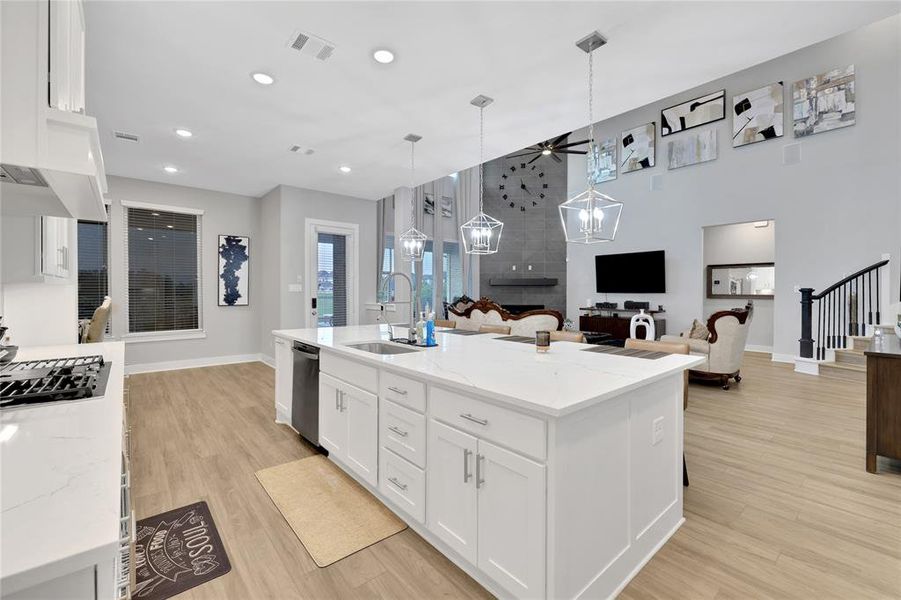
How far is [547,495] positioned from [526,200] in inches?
417

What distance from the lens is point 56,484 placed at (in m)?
0.74

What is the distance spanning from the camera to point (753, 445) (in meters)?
3.06

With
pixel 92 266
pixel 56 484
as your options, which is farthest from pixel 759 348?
pixel 92 266

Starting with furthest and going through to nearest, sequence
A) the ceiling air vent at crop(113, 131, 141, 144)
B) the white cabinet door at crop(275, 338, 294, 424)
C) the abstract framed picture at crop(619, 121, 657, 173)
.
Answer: the abstract framed picture at crop(619, 121, 657, 173) → the ceiling air vent at crop(113, 131, 141, 144) → the white cabinet door at crop(275, 338, 294, 424)

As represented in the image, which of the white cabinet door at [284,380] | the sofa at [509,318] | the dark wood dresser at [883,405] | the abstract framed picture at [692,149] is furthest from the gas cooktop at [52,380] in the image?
the abstract framed picture at [692,149]

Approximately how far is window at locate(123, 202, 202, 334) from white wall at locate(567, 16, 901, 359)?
7.94m

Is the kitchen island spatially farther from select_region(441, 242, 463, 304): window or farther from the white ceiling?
select_region(441, 242, 463, 304): window

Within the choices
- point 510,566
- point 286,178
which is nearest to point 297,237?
point 286,178

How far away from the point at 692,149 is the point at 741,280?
2.72m

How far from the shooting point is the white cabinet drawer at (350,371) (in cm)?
225

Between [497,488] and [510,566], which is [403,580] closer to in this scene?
[510,566]

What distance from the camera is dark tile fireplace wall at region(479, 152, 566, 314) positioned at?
10.8 meters

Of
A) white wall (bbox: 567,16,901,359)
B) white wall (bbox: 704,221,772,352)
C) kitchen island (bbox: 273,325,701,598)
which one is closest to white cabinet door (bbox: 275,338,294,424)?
kitchen island (bbox: 273,325,701,598)

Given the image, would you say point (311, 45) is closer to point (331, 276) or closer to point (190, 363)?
point (331, 276)
